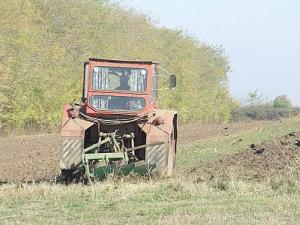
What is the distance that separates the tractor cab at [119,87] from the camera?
1324 cm

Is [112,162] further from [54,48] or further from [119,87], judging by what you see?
[54,48]

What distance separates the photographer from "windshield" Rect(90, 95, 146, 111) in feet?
43.4

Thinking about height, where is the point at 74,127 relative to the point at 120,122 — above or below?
below

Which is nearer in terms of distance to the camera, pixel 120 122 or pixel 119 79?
pixel 120 122

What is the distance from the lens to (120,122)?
516 inches

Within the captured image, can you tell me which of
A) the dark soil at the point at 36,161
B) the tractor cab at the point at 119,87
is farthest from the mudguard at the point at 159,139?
the dark soil at the point at 36,161

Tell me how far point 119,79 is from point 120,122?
0.87 m

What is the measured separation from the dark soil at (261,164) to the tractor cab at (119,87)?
6.04 feet

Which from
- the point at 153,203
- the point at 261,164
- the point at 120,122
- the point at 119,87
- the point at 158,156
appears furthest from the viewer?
the point at 261,164

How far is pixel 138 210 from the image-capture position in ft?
29.0

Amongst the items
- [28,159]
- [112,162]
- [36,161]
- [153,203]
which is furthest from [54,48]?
[153,203]

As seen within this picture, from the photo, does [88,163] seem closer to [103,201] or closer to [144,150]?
[144,150]

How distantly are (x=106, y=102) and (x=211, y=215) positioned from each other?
17.8ft

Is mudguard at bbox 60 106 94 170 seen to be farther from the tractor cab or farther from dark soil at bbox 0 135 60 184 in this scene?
dark soil at bbox 0 135 60 184
